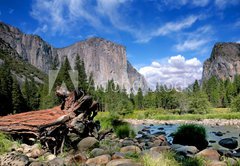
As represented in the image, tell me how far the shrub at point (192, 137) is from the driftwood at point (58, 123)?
6.50 meters

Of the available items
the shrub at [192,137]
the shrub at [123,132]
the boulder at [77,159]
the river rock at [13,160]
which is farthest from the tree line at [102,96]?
the river rock at [13,160]

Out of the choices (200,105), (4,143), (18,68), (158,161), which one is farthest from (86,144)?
(18,68)

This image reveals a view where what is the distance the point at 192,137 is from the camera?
1526 cm

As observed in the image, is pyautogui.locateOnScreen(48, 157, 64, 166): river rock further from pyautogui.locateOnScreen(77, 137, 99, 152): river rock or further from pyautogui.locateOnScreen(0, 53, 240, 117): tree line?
pyautogui.locateOnScreen(0, 53, 240, 117): tree line

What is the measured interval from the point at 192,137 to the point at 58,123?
350 inches

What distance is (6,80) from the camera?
2191 inches

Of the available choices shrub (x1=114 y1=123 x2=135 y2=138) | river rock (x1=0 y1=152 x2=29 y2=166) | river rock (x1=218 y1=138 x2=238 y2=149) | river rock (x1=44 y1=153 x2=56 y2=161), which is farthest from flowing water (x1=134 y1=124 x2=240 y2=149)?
river rock (x1=0 y1=152 x2=29 y2=166)

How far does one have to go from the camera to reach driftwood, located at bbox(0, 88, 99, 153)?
8953 mm

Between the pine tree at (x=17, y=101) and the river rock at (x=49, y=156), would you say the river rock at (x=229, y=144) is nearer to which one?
the river rock at (x=49, y=156)

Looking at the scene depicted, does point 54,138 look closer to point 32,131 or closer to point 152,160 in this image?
point 32,131

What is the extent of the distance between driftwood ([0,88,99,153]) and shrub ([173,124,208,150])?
650 cm

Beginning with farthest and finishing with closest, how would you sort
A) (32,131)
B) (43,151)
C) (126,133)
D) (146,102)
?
(146,102), (126,133), (32,131), (43,151)

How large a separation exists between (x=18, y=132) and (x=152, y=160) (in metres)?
5.34

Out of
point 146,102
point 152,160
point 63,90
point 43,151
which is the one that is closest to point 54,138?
point 43,151
